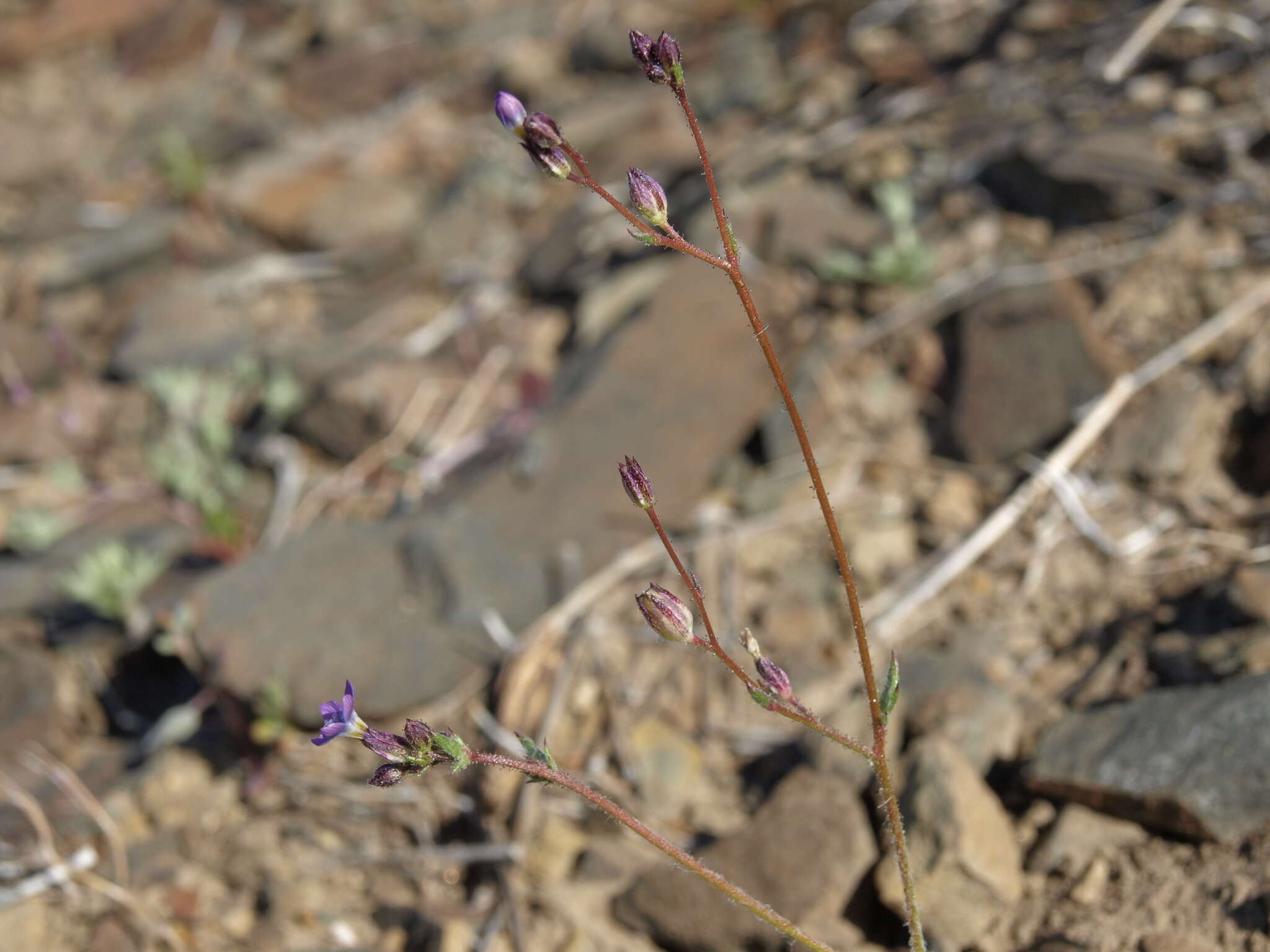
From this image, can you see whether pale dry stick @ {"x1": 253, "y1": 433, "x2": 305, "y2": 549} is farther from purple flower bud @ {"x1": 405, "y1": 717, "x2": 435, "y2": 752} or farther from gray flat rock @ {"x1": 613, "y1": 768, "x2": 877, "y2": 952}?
purple flower bud @ {"x1": 405, "y1": 717, "x2": 435, "y2": 752}

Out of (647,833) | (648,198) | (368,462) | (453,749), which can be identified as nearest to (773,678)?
(647,833)

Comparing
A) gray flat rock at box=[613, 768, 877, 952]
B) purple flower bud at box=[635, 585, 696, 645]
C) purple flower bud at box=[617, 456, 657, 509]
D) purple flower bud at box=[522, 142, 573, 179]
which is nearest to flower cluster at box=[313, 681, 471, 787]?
purple flower bud at box=[635, 585, 696, 645]

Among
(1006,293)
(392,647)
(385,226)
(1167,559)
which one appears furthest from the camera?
(385,226)

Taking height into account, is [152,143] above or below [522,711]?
above

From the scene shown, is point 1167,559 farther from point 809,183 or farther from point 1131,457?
point 809,183

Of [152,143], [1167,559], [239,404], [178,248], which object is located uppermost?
[152,143]

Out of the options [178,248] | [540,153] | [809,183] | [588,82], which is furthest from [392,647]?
[588,82]
